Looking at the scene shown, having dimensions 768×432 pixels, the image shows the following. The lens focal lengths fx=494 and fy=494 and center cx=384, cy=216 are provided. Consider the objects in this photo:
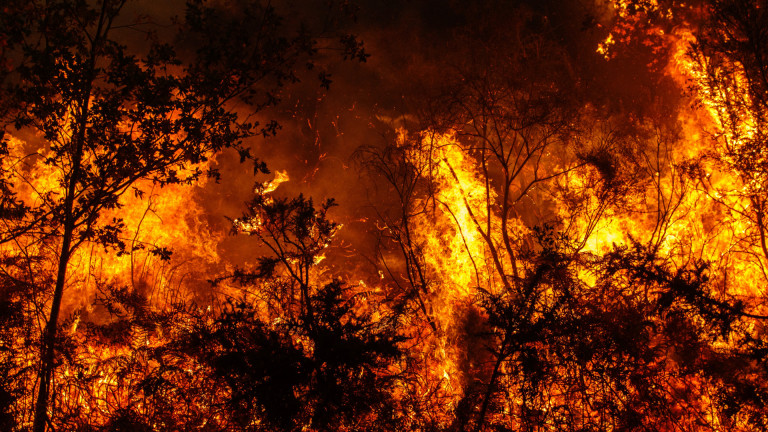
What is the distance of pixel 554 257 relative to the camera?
6078mm

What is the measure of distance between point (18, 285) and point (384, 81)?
91.0ft

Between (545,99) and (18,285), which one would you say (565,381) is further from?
(545,99)

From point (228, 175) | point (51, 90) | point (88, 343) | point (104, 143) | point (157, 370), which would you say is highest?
point (228, 175)

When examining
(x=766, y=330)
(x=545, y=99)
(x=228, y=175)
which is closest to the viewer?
(x=766, y=330)

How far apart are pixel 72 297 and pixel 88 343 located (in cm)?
1818

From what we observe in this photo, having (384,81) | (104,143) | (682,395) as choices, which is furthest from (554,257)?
(384,81)

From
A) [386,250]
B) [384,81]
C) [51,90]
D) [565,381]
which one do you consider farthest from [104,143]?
[384,81]

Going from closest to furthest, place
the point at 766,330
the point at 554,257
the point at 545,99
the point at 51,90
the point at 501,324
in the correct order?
the point at 501,324 → the point at 554,257 → the point at 51,90 → the point at 766,330 → the point at 545,99

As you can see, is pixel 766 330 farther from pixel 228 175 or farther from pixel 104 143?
pixel 228 175

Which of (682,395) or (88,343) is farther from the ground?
(88,343)

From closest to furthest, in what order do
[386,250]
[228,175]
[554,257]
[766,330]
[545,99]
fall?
1. [554,257]
2. [766,330]
3. [545,99]
4. [386,250]
5. [228,175]

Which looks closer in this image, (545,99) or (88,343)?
(88,343)

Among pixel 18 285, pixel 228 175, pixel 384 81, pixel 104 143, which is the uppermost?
pixel 384 81

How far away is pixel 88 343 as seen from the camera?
7.47 meters
